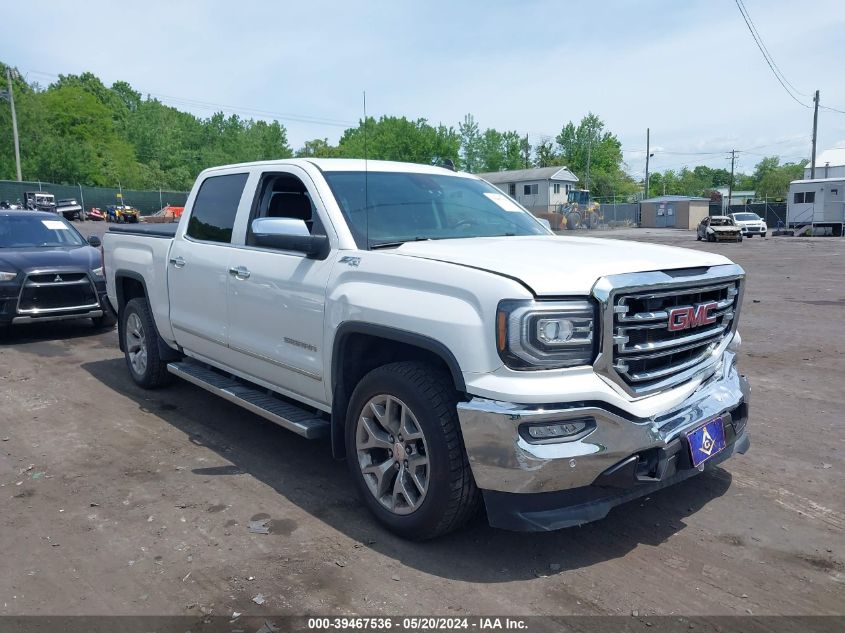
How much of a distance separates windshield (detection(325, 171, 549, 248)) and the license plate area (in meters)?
1.86

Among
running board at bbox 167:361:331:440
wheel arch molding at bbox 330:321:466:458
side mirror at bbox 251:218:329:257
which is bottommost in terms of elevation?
running board at bbox 167:361:331:440

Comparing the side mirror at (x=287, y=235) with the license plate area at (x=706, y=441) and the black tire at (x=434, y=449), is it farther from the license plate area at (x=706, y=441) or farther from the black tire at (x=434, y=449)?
the license plate area at (x=706, y=441)

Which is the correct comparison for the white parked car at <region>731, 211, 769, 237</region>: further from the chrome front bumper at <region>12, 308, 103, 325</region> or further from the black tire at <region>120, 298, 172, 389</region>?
the black tire at <region>120, 298, 172, 389</region>

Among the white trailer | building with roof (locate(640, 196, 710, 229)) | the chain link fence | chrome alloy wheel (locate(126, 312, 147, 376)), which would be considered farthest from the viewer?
building with roof (locate(640, 196, 710, 229))

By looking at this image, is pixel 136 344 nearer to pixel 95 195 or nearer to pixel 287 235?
pixel 287 235

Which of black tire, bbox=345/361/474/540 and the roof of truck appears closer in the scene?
black tire, bbox=345/361/474/540

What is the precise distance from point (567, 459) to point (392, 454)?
1002mm

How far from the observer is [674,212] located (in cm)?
5856

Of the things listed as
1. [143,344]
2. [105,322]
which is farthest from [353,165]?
[105,322]

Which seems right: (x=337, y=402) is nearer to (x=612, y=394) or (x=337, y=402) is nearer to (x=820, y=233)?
(x=612, y=394)

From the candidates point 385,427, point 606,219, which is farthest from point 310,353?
point 606,219

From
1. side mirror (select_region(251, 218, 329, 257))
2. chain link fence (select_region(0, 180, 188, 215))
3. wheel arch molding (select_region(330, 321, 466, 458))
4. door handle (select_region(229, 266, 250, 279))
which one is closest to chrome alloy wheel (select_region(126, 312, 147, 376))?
door handle (select_region(229, 266, 250, 279))

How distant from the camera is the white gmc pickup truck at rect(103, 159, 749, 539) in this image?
3.11 meters

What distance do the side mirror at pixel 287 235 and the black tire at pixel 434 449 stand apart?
0.88 meters
